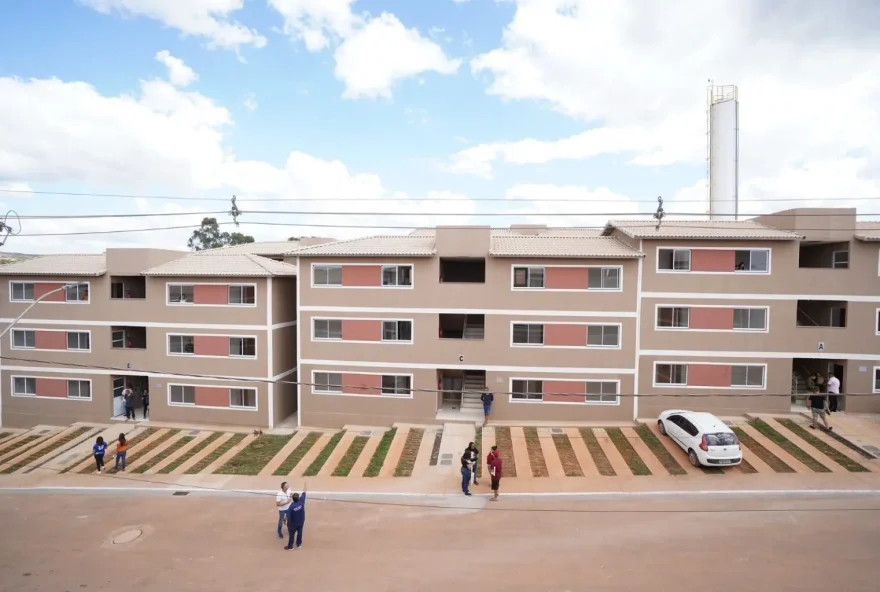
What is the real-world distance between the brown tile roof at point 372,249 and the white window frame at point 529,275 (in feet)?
12.5

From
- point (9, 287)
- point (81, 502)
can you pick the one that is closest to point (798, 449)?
point (81, 502)

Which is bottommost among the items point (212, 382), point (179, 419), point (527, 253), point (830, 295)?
point (179, 419)

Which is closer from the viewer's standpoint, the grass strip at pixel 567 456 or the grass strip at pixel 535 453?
the grass strip at pixel 567 456

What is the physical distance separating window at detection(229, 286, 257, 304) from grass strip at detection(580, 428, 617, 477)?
16.7 metres

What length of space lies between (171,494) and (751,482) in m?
18.8

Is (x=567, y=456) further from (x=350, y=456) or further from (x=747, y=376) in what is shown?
(x=747, y=376)

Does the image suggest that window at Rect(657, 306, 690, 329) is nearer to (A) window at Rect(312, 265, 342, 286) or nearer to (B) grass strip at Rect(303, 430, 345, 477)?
(A) window at Rect(312, 265, 342, 286)

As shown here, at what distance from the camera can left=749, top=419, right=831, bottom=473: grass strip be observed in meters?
16.2

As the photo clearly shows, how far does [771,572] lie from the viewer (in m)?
10.4

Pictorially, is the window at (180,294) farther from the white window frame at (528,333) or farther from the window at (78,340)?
the white window frame at (528,333)

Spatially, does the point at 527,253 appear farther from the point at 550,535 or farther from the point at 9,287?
the point at 9,287

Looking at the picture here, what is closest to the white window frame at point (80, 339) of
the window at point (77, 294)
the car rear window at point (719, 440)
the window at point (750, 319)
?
the window at point (77, 294)

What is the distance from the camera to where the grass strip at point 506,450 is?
1695 centimetres

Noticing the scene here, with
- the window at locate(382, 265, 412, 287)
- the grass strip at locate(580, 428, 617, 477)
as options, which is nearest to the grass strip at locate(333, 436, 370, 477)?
the window at locate(382, 265, 412, 287)
